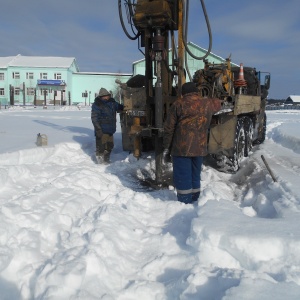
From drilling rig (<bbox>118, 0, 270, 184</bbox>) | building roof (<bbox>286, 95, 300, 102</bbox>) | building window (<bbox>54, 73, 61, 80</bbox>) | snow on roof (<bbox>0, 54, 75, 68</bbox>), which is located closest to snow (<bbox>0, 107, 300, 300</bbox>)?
drilling rig (<bbox>118, 0, 270, 184</bbox>)

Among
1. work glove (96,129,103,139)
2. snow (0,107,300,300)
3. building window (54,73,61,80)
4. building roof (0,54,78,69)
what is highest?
building roof (0,54,78,69)

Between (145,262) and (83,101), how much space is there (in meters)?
49.8

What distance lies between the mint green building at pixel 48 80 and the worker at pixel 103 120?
40973 millimetres

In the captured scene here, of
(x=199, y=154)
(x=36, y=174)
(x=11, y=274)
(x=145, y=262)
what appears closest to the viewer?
(x=11, y=274)

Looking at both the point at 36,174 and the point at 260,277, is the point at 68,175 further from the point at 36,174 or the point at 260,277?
the point at 260,277

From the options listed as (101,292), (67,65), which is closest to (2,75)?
(67,65)

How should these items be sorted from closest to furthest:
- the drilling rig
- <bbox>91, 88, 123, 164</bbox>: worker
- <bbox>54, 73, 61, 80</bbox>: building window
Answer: the drilling rig → <bbox>91, 88, 123, 164</bbox>: worker → <bbox>54, 73, 61, 80</bbox>: building window

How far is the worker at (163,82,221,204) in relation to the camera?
4.32m

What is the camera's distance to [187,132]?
4332 millimetres

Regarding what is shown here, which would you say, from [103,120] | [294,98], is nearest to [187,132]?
[103,120]

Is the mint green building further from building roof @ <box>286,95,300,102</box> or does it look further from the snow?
the snow

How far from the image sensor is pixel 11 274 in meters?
2.60

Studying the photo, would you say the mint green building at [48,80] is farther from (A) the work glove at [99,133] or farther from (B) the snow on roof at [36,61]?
Result: (A) the work glove at [99,133]

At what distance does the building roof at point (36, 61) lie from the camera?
48.5 meters
